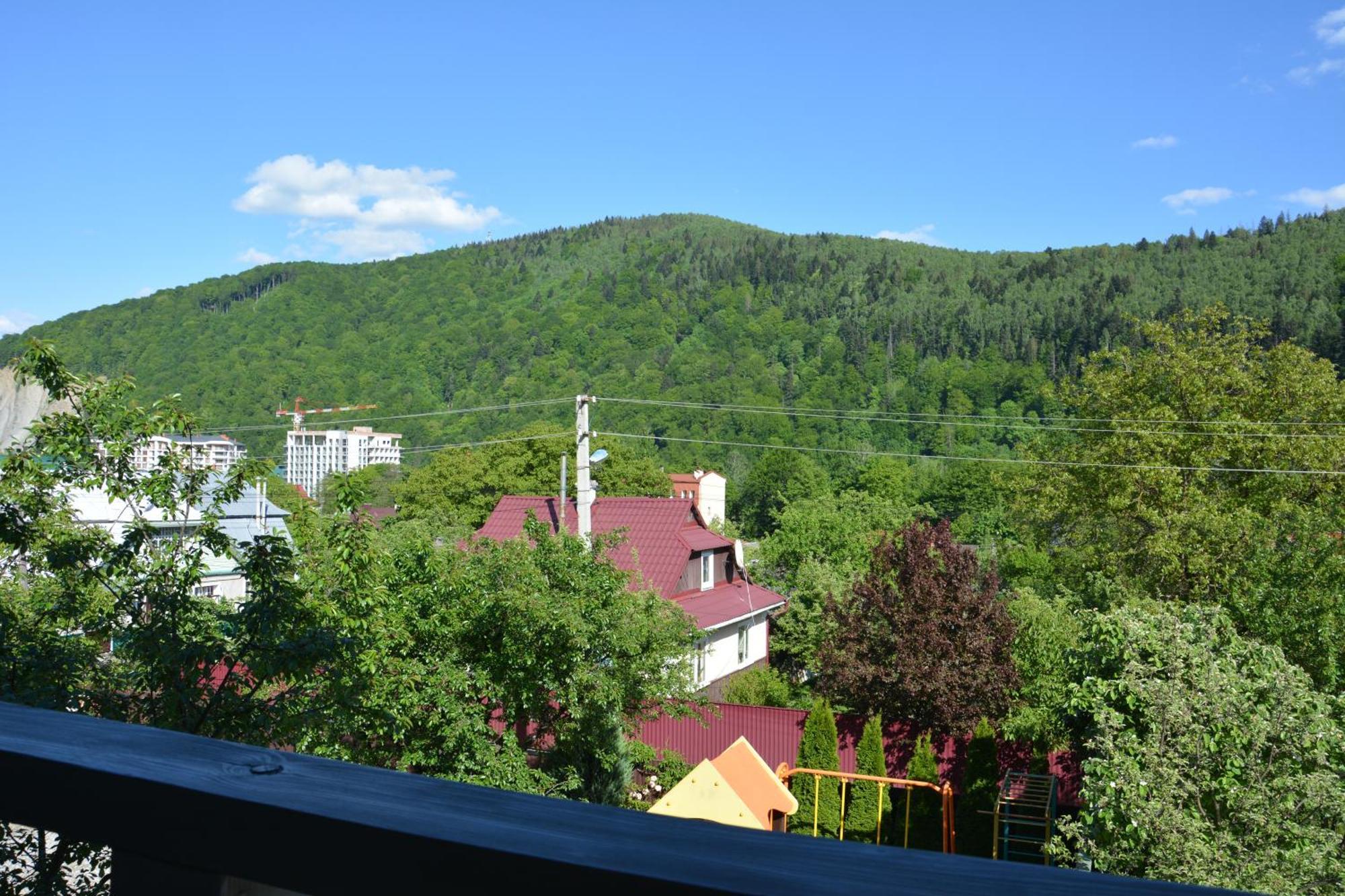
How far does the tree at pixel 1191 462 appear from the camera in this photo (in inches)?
812

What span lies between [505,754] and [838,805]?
338 inches

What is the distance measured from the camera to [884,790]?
1670cm

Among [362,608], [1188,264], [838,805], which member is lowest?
[838,805]

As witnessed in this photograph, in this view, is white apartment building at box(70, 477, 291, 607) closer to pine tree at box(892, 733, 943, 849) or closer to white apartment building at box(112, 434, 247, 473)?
white apartment building at box(112, 434, 247, 473)

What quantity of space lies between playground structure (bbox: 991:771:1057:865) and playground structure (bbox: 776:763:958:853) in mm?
723

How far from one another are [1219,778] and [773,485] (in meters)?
66.0

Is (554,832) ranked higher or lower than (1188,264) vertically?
lower

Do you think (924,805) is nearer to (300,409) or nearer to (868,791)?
(868,791)

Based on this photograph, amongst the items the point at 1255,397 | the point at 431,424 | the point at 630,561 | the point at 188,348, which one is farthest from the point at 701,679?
the point at 188,348

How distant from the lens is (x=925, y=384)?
101 metres

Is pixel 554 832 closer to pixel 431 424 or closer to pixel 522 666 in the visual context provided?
pixel 522 666

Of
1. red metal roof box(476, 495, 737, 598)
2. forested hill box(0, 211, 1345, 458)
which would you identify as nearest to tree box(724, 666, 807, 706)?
red metal roof box(476, 495, 737, 598)

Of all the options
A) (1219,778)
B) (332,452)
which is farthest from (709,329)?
(1219,778)

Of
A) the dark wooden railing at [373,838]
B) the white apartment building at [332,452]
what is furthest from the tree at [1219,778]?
the white apartment building at [332,452]
